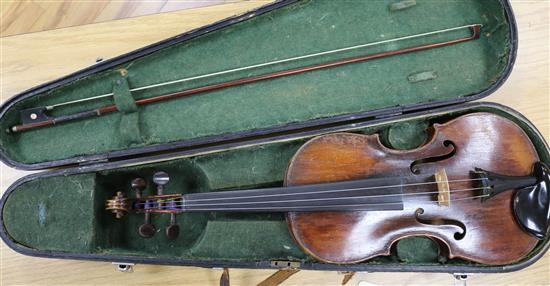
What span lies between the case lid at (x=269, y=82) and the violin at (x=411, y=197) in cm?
17

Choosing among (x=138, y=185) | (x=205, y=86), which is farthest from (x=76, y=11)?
(x=138, y=185)

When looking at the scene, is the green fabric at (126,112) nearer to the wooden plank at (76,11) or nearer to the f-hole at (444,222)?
the wooden plank at (76,11)

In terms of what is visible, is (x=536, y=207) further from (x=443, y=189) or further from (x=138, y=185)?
(x=138, y=185)

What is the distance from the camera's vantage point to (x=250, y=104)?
1.88 meters

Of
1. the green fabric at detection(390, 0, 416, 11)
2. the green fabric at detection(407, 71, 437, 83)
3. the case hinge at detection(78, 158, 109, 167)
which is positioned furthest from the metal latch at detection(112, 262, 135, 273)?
the green fabric at detection(390, 0, 416, 11)

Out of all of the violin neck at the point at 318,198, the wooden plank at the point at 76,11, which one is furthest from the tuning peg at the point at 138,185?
the wooden plank at the point at 76,11

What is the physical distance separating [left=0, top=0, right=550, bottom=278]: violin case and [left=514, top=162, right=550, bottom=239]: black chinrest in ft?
0.40

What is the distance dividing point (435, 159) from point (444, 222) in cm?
25

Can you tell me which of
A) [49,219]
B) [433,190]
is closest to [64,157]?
[49,219]

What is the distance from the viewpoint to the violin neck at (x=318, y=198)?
5.57 feet

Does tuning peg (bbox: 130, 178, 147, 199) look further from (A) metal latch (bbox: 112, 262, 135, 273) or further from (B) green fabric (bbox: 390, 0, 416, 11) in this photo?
(B) green fabric (bbox: 390, 0, 416, 11)

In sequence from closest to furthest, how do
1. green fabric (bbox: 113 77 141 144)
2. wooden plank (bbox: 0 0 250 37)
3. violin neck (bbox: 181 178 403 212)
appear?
violin neck (bbox: 181 178 403 212), green fabric (bbox: 113 77 141 144), wooden plank (bbox: 0 0 250 37)

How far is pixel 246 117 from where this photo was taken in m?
1.87

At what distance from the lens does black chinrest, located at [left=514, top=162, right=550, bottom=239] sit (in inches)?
68.4
